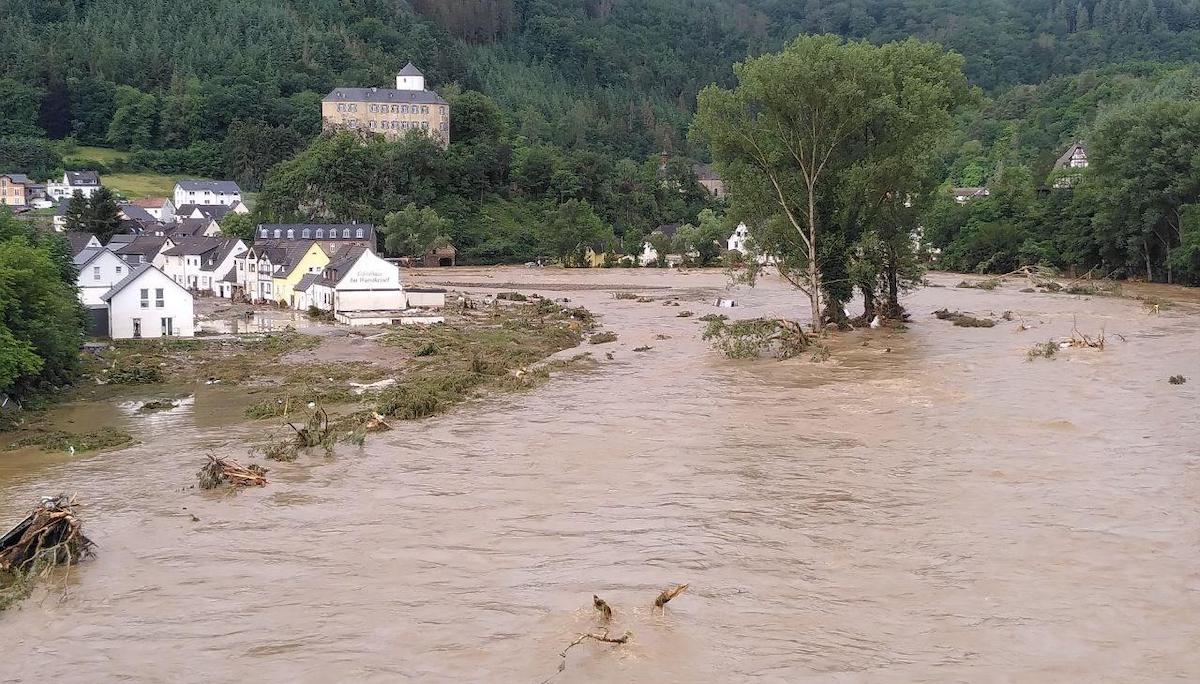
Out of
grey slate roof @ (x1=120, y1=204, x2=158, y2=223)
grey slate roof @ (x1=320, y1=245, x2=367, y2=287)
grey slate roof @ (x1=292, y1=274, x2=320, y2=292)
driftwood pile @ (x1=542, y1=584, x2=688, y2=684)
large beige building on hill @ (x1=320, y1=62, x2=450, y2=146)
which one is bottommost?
driftwood pile @ (x1=542, y1=584, x2=688, y2=684)

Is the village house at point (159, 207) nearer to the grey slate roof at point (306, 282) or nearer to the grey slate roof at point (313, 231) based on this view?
the grey slate roof at point (313, 231)

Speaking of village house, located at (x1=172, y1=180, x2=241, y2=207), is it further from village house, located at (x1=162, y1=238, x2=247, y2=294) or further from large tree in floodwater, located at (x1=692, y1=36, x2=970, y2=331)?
large tree in floodwater, located at (x1=692, y1=36, x2=970, y2=331)

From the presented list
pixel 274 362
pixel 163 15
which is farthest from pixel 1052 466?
pixel 163 15

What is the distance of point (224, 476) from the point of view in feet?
67.3

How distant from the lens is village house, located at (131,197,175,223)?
112312 millimetres

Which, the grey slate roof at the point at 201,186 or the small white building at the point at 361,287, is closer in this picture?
the small white building at the point at 361,287

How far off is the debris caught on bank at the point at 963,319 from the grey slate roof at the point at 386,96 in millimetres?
90649

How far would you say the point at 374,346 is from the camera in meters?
43.7

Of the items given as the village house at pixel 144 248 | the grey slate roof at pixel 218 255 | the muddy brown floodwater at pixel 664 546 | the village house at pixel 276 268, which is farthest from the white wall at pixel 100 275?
the village house at pixel 144 248

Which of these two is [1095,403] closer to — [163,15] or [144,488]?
[144,488]

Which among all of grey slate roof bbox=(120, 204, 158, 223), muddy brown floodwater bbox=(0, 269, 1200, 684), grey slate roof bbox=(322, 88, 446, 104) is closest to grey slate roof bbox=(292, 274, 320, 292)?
muddy brown floodwater bbox=(0, 269, 1200, 684)

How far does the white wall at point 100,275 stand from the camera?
50000 millimetres

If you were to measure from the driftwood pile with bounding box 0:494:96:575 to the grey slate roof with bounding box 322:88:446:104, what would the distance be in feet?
387

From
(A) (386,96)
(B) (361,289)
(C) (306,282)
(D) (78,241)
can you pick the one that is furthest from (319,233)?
(A) (386,96)
